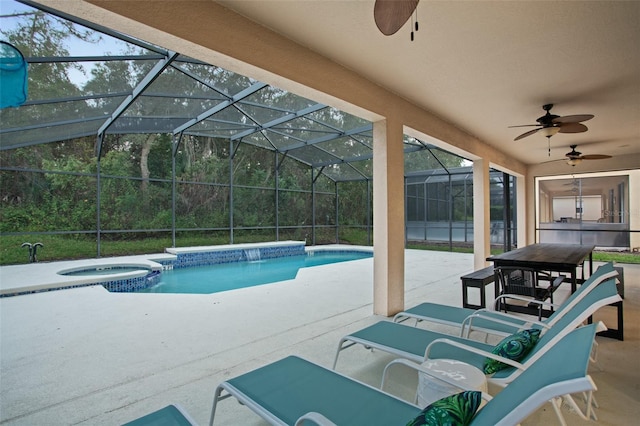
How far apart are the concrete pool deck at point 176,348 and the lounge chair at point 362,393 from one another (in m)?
0.42

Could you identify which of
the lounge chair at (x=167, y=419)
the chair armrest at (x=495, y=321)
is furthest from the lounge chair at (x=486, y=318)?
the lounge chair at (x=167, y=419)

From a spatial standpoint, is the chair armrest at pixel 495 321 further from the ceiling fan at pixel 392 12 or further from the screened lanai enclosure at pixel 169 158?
the screened lanai enclosure at pixel 169 158

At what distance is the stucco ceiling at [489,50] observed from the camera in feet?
8.53

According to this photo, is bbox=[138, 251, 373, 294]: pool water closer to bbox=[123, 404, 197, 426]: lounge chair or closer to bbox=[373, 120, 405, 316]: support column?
bbox=[373, 120, 405, 316]: support column

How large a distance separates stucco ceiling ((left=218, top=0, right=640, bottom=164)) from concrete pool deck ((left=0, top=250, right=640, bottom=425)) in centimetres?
284

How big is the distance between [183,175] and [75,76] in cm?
702

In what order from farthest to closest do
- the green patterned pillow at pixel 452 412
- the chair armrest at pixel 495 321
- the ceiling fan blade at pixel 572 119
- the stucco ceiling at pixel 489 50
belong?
the ceiling fan blade at pixel 572 119 → the chair armrest at pixel 495 321 → the stucco ceiling at pixel 489 50 → the green patterned pillow at pixel 452 412

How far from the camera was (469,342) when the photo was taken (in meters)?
2.45

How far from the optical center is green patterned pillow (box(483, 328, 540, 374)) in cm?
199

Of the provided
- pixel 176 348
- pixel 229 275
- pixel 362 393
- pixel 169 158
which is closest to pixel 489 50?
pixel 362 393

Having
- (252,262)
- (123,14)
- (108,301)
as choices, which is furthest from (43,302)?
(252,262)

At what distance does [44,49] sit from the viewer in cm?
519

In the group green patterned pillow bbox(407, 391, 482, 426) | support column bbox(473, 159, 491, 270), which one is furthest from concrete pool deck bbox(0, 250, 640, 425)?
support column bbox(473, 159, 491, 270)

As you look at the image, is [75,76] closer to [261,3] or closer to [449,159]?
[261,3]
